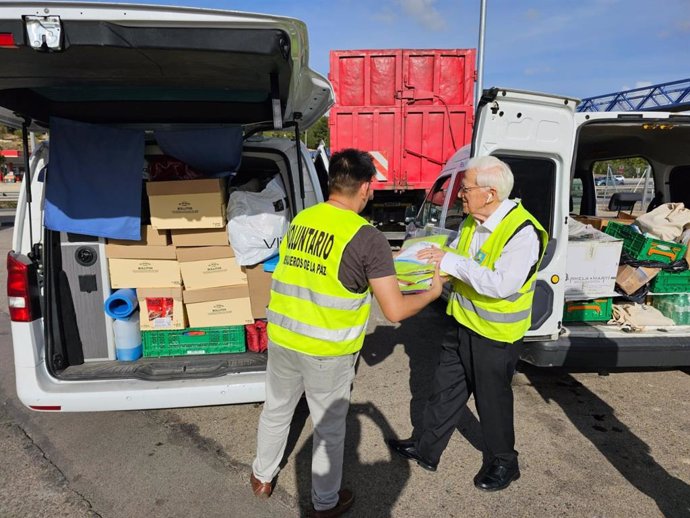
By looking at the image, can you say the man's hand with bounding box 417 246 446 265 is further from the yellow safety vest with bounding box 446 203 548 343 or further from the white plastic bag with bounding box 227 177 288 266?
→ the white plastic bag with bounding box 227 177 288 266

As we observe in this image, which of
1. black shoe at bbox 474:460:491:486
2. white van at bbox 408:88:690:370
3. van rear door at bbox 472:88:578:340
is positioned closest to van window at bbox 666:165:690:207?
white van at bbox 408:88:690:370

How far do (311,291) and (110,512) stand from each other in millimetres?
1618

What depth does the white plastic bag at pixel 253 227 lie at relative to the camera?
3.26 metres

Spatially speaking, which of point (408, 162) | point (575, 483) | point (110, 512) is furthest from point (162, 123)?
→ point (408, 162)

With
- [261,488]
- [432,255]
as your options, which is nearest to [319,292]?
[432,255]

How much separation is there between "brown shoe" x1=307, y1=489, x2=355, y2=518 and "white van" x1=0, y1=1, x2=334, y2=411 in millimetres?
738

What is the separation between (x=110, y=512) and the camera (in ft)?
8.21

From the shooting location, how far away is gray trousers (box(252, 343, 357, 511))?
2252mm

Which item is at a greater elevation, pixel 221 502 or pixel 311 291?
pixel 311 291

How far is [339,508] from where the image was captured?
2.43 meters

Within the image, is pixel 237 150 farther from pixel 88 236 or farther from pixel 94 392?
pixel 94 392

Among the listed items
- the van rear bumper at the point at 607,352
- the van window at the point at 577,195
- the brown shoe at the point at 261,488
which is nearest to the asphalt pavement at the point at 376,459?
the brown shoe at the point at 261,488

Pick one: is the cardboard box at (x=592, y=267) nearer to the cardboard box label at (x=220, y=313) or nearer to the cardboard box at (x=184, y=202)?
→ the cardboard box label at (x=220, y=313)

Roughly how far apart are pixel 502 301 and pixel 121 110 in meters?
2.58
